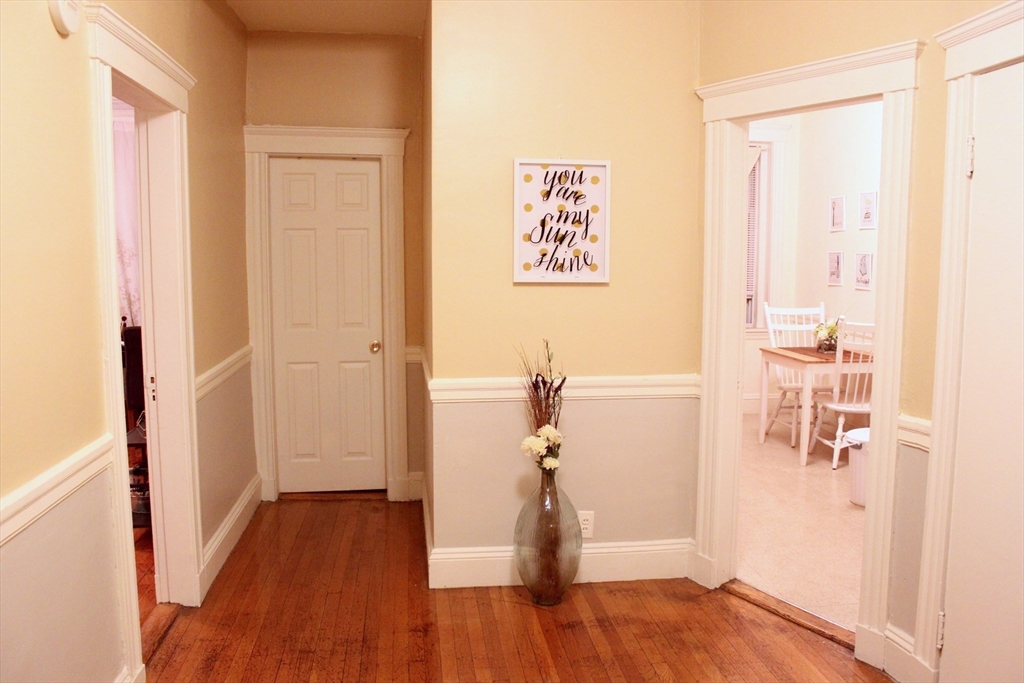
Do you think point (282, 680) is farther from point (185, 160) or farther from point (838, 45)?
point (838, 45)

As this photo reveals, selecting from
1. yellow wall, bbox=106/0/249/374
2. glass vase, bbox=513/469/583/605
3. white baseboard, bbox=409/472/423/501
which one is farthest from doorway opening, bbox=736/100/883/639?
yellow wall, bbox=106/0/249/374

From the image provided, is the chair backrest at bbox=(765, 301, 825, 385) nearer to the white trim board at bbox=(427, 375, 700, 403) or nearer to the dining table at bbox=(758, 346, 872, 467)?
the dining table at bbox=(758, 346, 872, 467)

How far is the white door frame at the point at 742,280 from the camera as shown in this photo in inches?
97.1

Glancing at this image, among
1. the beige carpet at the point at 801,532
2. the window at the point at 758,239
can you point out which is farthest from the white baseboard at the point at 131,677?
the window at the point at 758,239

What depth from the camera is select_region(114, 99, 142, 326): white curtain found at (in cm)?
474

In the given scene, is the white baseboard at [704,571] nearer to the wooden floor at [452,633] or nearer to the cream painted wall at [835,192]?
the wooden floor at [452,633]

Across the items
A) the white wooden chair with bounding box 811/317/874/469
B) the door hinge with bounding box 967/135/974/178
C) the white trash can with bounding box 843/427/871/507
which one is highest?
the door hinge with bounding box 967/135/974/178

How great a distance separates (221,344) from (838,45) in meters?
2.87

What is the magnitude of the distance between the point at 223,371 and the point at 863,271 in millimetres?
4735

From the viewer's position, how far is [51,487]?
73.8 inches

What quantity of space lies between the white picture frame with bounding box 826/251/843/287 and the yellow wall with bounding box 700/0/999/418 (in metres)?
3.75

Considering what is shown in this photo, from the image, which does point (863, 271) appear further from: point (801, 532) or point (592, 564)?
point (592, 564)

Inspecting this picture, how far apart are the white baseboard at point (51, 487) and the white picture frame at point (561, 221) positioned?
5.36 feet

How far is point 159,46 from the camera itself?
2.70 meters
